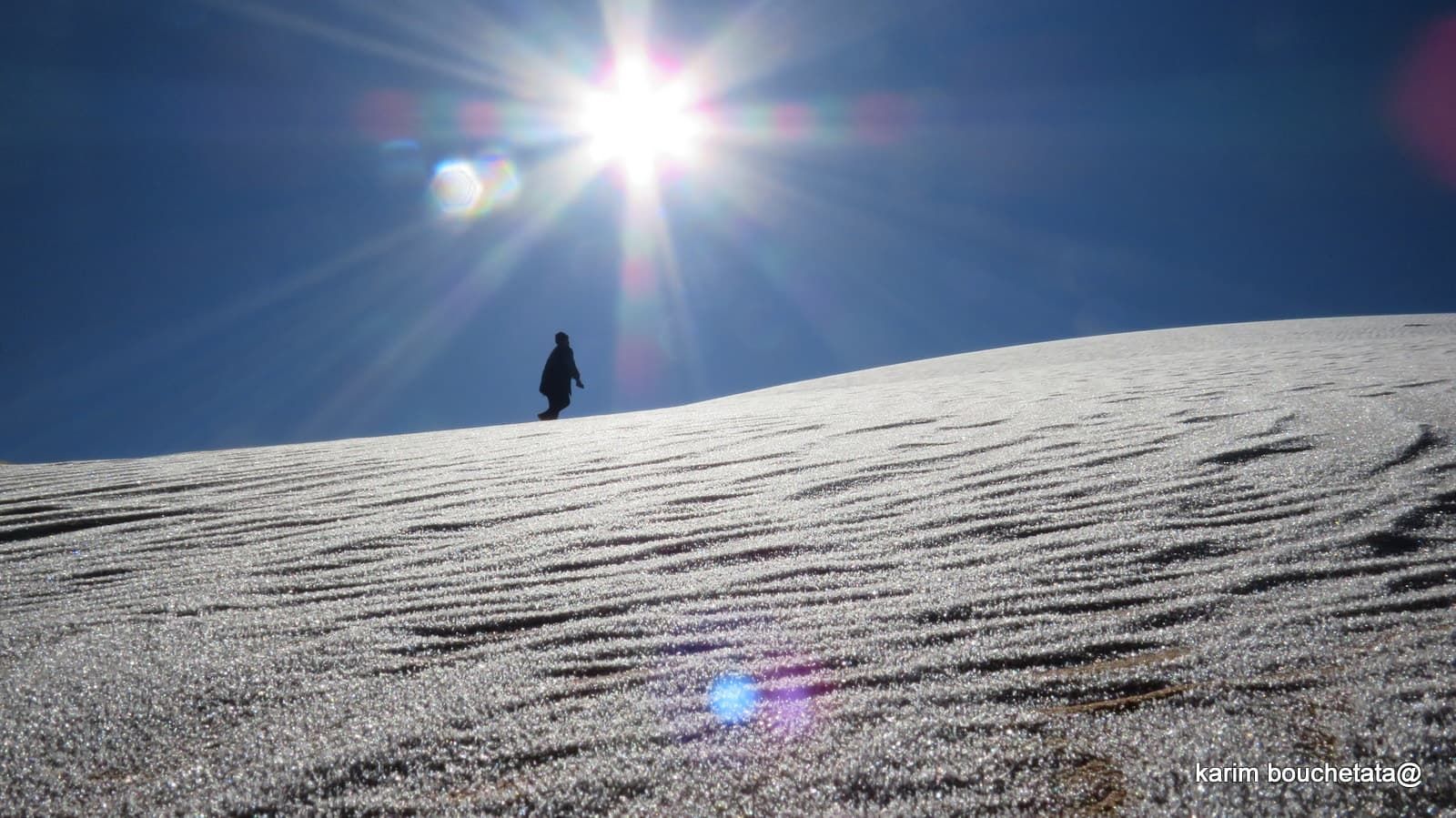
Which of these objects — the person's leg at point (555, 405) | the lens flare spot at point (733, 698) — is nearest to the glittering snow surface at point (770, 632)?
the lens flare spot at point (733, 698)

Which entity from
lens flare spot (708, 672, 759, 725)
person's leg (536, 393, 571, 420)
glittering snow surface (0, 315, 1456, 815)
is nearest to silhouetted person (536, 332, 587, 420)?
person's leg (536, 393, 571, 420)

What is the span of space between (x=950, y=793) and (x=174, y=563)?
242 centimetres

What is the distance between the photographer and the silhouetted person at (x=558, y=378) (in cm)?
1032

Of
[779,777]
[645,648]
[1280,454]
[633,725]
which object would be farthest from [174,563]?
[1280,454]

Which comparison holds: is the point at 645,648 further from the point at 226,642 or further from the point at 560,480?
the point at 560,480

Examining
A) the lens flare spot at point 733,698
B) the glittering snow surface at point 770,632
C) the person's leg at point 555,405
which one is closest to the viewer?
the glittering snow surface at point 770,632

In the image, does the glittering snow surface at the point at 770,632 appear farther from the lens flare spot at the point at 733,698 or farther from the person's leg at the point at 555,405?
the person's leg at the point at 555,405

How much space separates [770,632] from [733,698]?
1.02 feet

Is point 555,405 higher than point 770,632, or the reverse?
point 555,405

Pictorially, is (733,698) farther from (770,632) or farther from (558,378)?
(558,378)

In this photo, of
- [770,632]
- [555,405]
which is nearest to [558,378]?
[555,405]

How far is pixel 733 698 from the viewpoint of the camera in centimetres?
138

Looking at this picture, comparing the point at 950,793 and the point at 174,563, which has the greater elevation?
the point at 174,563

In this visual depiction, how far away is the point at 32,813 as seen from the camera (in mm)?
1115
